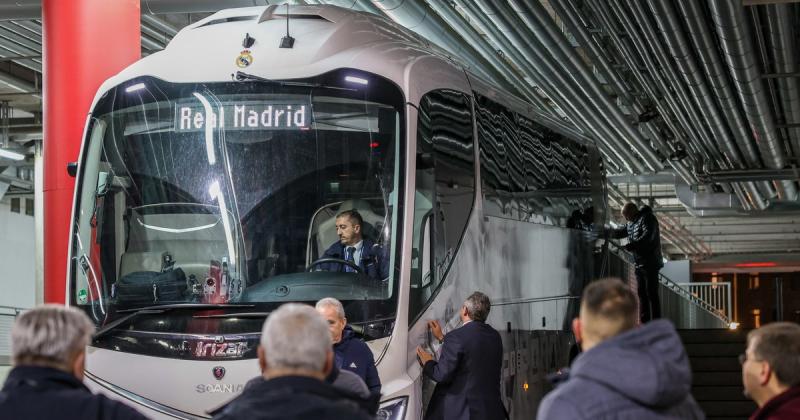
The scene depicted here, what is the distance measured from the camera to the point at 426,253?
325 inches

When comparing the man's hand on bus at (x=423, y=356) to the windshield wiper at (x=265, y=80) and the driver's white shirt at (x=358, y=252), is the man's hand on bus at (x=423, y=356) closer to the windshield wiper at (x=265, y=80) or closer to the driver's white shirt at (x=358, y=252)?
the driver's white shirt at (x=358, y=252)

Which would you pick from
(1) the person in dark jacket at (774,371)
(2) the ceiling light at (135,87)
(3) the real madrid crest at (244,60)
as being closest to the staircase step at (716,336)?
(3) the real madrid crest at (244,60)

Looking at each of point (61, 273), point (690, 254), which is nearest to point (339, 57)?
point (61, 273)

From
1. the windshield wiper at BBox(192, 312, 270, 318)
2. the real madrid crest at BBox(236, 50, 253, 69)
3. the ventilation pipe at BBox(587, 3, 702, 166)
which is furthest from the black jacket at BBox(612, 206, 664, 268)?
the windshield wiper at BBox(192, 312, 270, 318)

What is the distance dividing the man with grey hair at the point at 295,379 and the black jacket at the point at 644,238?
14.1m

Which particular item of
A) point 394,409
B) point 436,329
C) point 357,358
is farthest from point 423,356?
point 357,358

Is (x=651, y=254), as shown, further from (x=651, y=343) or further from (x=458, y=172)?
(x=651, y=343)

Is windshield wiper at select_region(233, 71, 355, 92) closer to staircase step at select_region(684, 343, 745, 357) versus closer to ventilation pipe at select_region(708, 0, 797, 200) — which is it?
ventilation pipe at select_region(708, 0, 797, 200)

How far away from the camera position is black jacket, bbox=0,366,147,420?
388 cm

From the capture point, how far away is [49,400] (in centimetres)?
389

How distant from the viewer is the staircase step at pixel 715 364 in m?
18.2

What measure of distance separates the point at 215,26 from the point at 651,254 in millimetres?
10134

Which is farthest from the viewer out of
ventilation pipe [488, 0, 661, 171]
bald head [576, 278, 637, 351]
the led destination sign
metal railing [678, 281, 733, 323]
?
metal railing [678, 281, 733, 323]

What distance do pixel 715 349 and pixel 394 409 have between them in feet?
38.6
